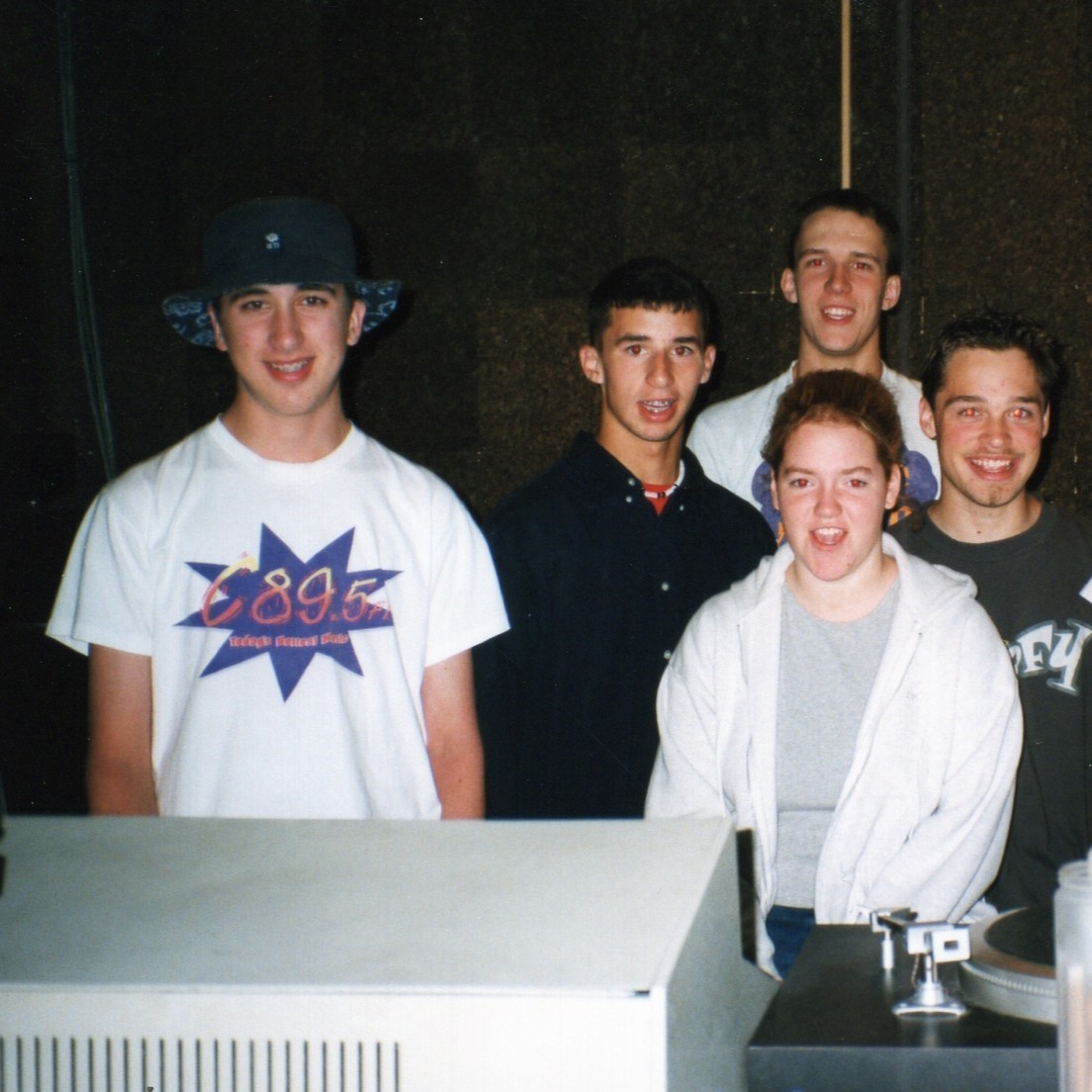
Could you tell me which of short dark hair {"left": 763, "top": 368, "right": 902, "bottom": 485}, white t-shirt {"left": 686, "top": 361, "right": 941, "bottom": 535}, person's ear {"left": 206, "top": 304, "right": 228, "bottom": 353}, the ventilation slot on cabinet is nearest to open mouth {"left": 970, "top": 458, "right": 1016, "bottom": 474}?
short dark hair {"left": 763, "top": 368, "right": 902, "bottom": 485}

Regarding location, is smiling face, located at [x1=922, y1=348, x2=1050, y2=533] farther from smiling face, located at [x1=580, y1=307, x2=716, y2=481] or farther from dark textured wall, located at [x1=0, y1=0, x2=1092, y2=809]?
dark textured wall, located at [x1=0, y1=0, x2=1092, y2=809]

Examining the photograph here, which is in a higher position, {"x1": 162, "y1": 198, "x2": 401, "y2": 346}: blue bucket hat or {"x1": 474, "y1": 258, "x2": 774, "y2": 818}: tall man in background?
{"x1": 162, "y1": 198, "x2": 401, "y2": 346}: blue bucket hat

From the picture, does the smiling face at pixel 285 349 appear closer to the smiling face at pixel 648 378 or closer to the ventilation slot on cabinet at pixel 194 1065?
the smiling face at pixel 648 378

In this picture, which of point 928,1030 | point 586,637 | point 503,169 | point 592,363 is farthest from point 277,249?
point 928,1030

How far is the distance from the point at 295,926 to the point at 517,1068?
15cm

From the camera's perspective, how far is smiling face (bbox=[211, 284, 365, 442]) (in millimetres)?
1909

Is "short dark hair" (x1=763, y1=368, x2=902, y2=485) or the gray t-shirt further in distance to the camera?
"short dark hair" (x1=763, y1=368, x2=902, y2=485)

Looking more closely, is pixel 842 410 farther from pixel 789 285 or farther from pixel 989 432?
pixel 789 285

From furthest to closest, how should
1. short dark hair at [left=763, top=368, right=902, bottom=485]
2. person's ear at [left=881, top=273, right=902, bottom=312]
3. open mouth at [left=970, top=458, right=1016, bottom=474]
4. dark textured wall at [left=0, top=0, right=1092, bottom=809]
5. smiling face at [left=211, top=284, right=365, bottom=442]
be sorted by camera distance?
dark textured wall at [left=0, top=0, right=1092, bottom=809] < person's ear at [left=881, top=273, right=902, bottom=312] < open mouth at [left=970, top=458, right=1016, bottom=474] < short dark hair at [left=763, top=368, right=902, bottom=485] < smiling face at [left=211, top=284, right=365, bottom=442]

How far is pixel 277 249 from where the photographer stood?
1938mm

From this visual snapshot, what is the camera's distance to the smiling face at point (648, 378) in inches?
92.1

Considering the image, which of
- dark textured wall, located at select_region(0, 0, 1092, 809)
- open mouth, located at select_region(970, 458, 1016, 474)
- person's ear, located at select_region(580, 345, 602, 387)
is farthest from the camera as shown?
dark textured wall, located at select_region(0, 0, 1092, 809)

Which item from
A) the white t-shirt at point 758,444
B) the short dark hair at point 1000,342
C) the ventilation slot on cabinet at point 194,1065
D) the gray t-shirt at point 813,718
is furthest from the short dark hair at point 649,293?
the ventilation slot on cabinet at point 194,1065

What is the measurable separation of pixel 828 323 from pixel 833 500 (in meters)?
0.85
